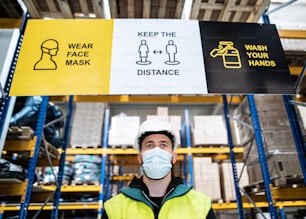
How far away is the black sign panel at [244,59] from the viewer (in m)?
2.72

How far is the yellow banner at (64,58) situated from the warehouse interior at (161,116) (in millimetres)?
496

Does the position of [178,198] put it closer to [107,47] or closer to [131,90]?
[131,90]

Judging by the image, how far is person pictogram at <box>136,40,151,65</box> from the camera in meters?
2.75

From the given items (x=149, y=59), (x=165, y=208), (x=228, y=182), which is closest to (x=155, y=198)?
(x=165, y=208)

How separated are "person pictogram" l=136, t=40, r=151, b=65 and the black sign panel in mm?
723

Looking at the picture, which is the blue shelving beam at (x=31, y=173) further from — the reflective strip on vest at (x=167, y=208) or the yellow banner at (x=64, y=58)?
the reflective strip on vest at (x=167, y=208)

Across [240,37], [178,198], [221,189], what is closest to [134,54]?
[240,37]

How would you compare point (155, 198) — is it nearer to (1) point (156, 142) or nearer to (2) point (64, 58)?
(1) point (156, 142)

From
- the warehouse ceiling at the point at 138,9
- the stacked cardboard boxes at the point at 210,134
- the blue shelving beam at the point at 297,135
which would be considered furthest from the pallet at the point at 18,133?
the stacked cardboard boxes at the point at 210,134

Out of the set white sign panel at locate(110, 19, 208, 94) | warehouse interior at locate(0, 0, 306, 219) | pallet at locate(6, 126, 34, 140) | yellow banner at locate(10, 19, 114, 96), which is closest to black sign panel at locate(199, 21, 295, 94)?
white sign panel at locate(110, 19, 208, 94)

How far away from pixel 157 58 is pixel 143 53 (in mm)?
190

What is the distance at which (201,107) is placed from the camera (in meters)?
14.0

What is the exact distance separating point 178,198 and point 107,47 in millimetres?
1935

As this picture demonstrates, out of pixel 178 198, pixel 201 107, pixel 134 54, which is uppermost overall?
pixel 201 107
